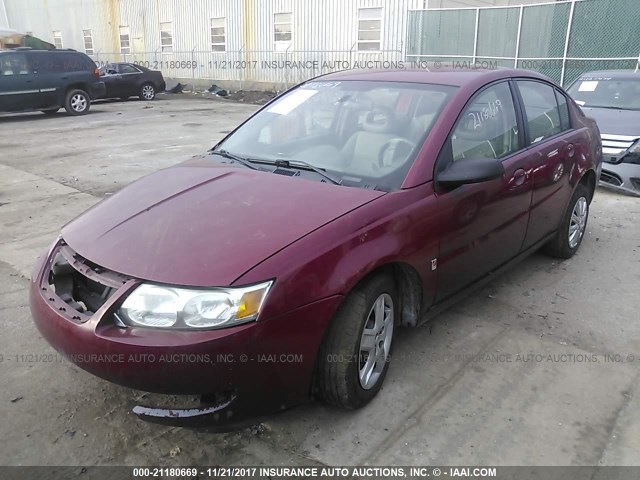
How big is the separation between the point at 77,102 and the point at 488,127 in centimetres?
1452

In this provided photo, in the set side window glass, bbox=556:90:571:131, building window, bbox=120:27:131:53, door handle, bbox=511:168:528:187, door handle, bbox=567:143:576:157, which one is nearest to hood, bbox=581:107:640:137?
side window glass, bbox=556:90:571:131

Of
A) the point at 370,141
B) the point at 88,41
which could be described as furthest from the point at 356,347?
the point at 88,41

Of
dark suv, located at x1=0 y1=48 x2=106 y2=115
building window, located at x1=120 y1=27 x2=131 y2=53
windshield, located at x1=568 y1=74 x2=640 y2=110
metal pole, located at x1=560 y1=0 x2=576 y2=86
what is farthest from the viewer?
building window, located at x1=120 y1=27 x2=131 y2=53

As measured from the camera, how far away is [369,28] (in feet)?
57.3

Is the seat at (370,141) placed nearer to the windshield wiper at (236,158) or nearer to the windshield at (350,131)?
the windshield at (350,131)

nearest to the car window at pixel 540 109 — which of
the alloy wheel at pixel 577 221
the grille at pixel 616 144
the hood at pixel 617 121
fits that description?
the alloy wheel at pixel 577 221

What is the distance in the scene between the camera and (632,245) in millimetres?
5223

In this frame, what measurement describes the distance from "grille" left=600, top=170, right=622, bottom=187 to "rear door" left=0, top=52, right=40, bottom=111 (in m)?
13.4

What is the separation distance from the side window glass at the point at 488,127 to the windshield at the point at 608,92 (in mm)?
5003

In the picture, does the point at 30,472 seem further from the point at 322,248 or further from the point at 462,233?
the point at 462,233

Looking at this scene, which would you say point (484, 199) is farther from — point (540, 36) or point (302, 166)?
point (540, 36)

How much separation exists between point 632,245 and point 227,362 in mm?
4563

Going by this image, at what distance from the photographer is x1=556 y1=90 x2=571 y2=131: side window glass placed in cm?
448

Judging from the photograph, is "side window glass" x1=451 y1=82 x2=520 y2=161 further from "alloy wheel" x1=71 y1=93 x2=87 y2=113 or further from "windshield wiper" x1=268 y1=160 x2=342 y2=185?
"alloy wheel" x1=71 y1=93 x2=87 y2=113
